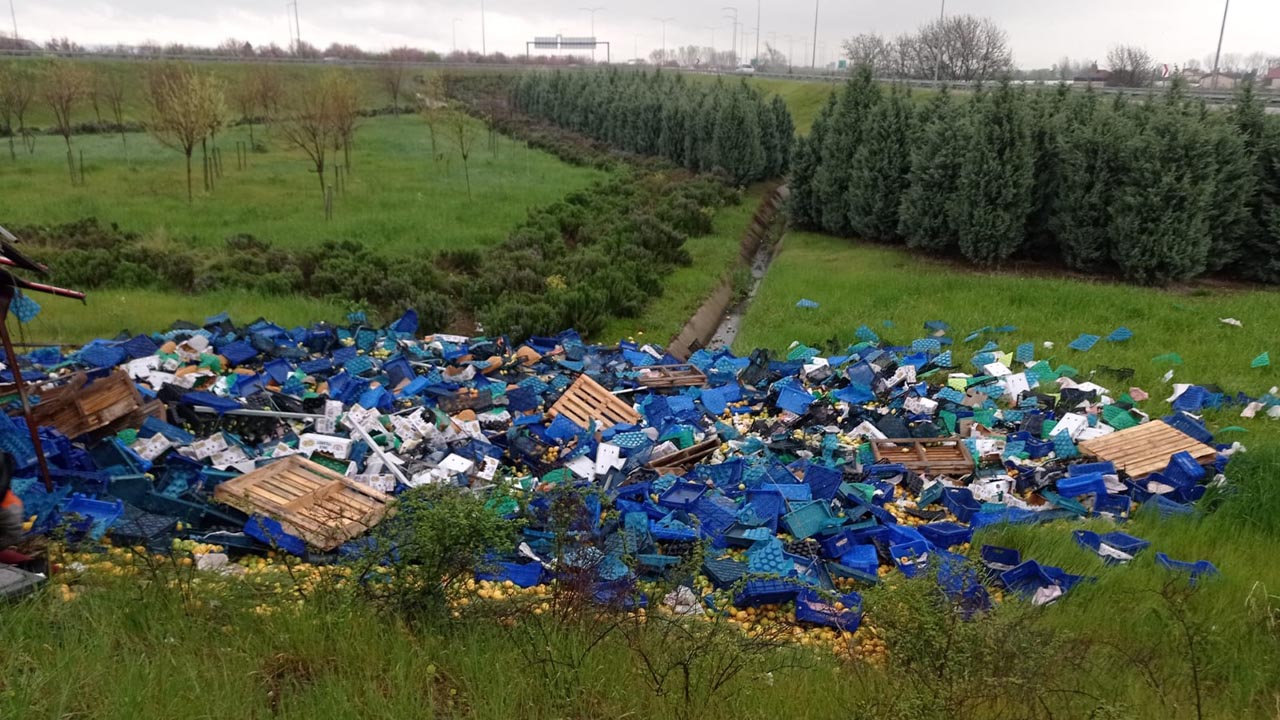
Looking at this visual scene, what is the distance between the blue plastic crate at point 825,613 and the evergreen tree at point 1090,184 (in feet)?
34.5

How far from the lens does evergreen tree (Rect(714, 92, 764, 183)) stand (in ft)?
76.4

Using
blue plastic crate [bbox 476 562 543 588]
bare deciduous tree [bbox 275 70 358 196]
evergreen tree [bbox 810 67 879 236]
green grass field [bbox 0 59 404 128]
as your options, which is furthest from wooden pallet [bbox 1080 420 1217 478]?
green grass field [bbox 0 59 404 128]

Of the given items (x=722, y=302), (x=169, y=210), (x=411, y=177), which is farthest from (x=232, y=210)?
(x=722, y=302)


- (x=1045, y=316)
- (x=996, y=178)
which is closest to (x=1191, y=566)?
(x=1045, y=316)

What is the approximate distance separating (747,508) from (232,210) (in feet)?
50.3

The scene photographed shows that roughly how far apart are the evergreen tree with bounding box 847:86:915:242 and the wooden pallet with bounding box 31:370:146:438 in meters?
12.8

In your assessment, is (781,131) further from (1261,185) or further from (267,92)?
(267,92)

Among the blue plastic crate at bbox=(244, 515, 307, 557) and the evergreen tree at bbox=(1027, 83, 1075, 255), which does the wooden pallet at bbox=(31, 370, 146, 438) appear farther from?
the evergreen tree at bbox=(1027, 83, 1075, 255)

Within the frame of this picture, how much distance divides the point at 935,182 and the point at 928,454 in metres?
8.40

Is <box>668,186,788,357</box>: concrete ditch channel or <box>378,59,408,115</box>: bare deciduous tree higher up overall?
<box>378,59,408,115</box>: bare deciduous tree

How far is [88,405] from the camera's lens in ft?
19.7

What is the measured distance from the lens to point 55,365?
766 cm

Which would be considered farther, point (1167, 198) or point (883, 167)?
point (883, 167)

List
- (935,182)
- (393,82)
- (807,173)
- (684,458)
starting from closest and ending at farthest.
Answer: (684,458), (935,182), (807,173), (393,82)
